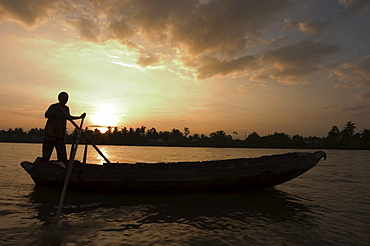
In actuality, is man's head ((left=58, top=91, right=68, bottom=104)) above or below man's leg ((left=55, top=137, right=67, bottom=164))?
above

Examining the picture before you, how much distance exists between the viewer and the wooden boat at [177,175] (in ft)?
26.7

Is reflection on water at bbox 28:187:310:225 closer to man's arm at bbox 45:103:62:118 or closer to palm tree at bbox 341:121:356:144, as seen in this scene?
man's arm at bbox 45:103:62:118

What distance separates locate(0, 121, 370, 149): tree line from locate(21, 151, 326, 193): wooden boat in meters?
96.3

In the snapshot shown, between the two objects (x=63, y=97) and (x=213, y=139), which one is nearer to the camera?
(x=63, y=97)

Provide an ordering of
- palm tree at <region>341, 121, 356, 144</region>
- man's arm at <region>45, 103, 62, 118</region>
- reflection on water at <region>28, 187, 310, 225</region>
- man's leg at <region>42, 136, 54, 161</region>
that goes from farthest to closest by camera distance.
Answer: palm tree at <region>341, 121, 356, 144</region> → man's leg at <region>42, 136, 54, 161</region> → man's arm at <region>45, 103, 62, 118</region> → reflection on water at <region>28, 187, 310, 225</region>

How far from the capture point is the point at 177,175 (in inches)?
321

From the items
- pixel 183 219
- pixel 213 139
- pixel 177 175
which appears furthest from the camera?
pixel 213 139

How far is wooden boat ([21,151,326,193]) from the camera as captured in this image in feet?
26.7

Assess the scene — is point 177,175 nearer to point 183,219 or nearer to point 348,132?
point 183,219

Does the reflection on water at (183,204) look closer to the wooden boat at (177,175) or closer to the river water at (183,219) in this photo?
the river water at (183,219)

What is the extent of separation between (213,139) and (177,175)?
490 ft

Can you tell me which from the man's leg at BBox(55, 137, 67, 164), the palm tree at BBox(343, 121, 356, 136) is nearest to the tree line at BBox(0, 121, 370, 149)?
the palm tree at BBox(343, 121, 356, 136)

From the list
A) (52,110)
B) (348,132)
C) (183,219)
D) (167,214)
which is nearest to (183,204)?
(167,214)

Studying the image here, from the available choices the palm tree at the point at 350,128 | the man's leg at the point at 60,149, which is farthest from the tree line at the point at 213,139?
the man's leg at the point at 60,149
